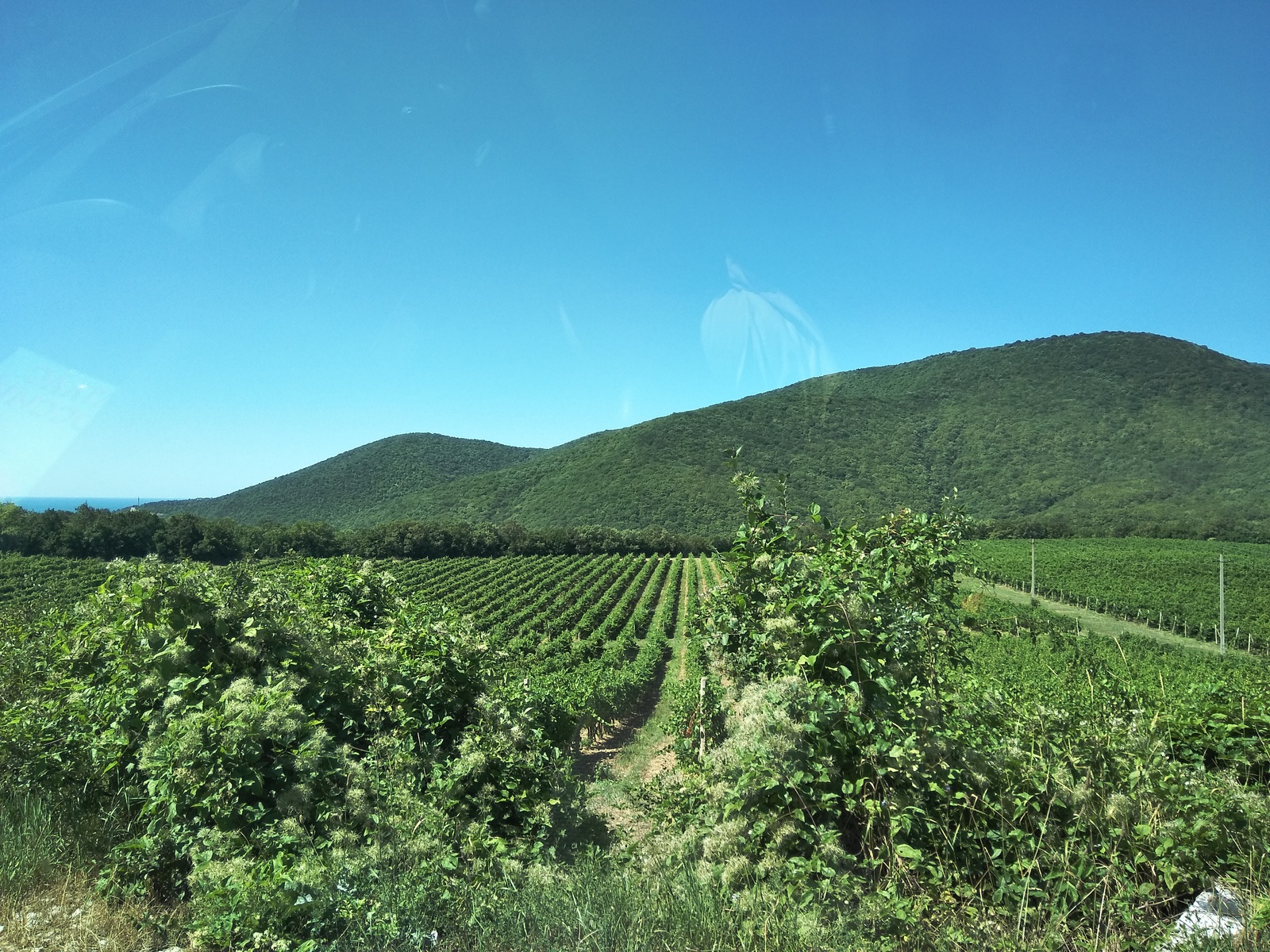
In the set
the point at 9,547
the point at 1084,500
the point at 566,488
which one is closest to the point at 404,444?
the point at 566,488

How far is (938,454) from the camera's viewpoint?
10875cm

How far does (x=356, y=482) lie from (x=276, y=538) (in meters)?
61.1

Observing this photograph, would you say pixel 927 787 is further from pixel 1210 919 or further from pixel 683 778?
pixel 683 778

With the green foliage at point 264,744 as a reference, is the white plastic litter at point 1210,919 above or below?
below

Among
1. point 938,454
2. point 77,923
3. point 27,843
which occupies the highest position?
point 938,454

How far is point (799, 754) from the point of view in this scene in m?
2.96

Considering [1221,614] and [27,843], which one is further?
[1221,614]

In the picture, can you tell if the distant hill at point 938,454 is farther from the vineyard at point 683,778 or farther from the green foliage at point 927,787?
the green foliage at point 927,787

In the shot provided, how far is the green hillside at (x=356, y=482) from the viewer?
120938 millimetres

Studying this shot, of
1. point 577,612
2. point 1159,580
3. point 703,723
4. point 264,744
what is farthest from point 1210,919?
point 1159,580

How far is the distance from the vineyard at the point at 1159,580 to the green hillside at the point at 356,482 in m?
108

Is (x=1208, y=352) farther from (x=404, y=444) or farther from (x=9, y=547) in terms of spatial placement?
(x=9, y=547)

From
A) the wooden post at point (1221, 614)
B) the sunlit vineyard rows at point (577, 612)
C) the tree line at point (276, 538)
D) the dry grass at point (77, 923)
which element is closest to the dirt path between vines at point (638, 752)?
the sunlit vineyard rows at point (577, 612)

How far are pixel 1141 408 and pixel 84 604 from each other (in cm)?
14278
